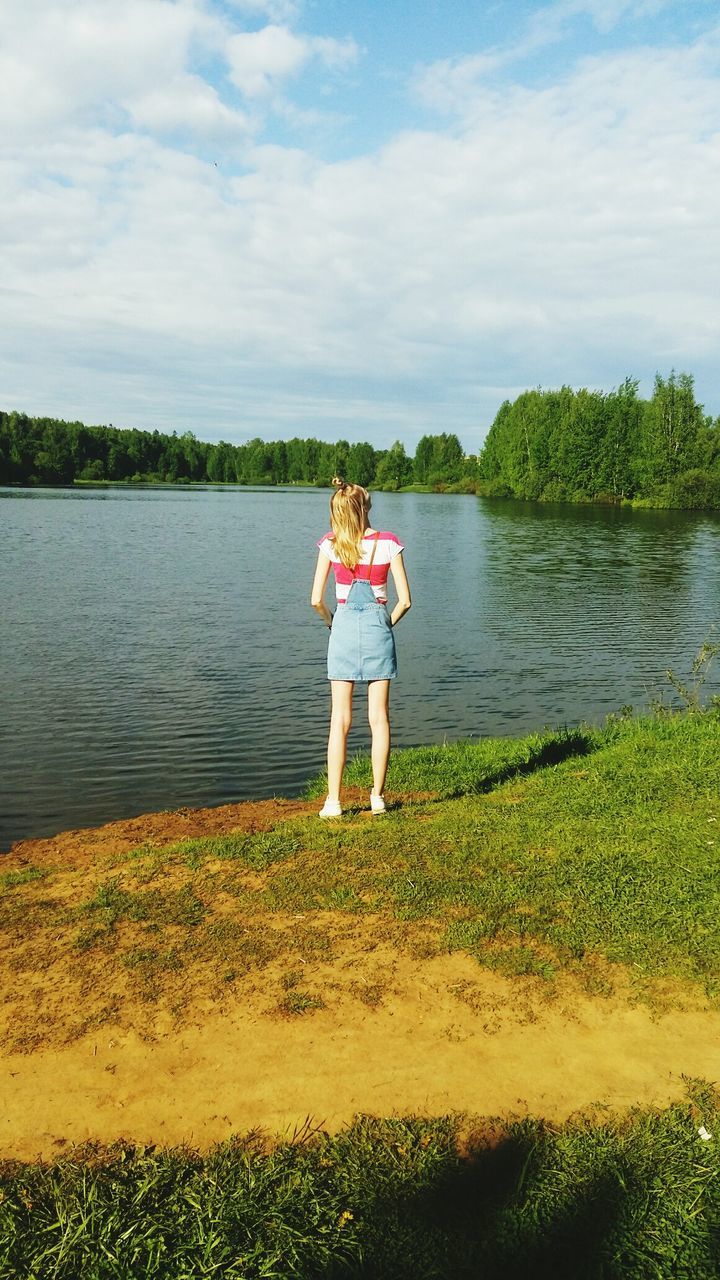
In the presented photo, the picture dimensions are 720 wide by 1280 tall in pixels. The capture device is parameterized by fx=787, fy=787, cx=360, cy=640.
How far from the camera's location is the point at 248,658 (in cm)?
1892

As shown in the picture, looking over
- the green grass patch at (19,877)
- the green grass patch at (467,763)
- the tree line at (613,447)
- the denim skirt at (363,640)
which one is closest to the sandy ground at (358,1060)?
the green grass patch at (19,877)

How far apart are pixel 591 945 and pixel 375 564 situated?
3304mm

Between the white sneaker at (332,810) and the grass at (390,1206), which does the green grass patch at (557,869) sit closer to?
the white sneaker at (332,810)

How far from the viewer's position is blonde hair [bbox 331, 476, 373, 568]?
21.0ft

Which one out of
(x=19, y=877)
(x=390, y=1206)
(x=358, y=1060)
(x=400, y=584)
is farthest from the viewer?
(x=400, y=584)

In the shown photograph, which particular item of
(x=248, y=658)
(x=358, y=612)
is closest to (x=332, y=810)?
(x=358, y=612)

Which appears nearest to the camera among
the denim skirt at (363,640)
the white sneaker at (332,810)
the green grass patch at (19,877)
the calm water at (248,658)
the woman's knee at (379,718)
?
the green grass patch at (19,877)

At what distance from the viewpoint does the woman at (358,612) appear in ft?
21.1

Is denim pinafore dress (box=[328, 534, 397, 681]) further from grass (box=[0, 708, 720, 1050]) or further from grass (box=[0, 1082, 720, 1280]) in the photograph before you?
Result: grass (box=[0, 1082, 720, 1280])

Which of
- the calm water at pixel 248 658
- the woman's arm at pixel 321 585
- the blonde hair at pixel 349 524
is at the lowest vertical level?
the calm water at pixel 248 658

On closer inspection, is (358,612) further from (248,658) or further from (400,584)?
(248,658)

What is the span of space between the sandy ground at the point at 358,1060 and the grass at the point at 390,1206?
15 cm

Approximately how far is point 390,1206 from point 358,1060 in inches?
32.1

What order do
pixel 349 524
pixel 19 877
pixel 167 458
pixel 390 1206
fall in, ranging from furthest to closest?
1. pixel 167 458
2. pixel 349 524
3. pixel 19 877
4. pixel 390 1206
